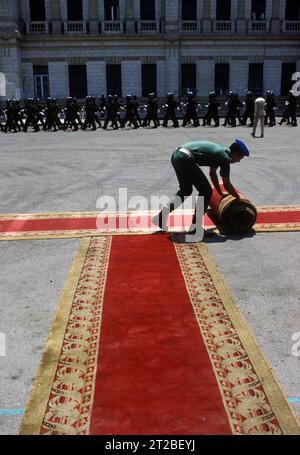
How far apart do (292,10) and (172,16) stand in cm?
839

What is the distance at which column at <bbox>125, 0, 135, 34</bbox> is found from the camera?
3347 cm

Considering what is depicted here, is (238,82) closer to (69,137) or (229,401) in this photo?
(69,137)

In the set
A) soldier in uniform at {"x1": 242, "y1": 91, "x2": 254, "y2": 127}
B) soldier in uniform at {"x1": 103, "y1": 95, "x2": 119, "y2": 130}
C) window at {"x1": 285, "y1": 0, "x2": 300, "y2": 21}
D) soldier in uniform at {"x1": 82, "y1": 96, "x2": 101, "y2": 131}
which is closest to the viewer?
soldier in uniform at {"x1": 82, "y1": 96, "x2": 101, "y2": 131}

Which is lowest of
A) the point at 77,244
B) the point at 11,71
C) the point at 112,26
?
the point at 77,244

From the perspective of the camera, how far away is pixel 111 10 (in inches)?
1325

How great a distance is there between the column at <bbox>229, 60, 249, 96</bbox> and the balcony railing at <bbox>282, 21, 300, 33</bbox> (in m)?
3.56

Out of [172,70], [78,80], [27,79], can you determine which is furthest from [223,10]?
[27,79]

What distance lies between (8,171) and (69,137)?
8.06 m

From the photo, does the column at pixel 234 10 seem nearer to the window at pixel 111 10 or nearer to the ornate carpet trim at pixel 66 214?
the window at pixel 111 10

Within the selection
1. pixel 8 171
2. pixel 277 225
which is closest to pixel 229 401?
pixel 277 225

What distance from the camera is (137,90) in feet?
112

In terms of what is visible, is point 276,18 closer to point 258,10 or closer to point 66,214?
point 258,10

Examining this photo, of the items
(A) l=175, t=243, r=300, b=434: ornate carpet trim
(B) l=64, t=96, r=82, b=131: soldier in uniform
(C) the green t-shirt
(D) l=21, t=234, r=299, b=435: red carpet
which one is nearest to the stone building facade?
(B) l=64, t=96, r=82, b=131: soldier in uniform

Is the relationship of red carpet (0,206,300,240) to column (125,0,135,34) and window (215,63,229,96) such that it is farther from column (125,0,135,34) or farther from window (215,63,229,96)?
column (125,0,135,34)
